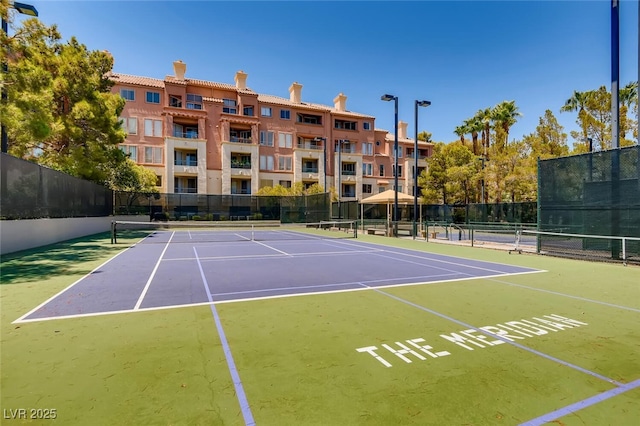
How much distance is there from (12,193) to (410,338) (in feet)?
52.6

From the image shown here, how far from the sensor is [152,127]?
1695 inches

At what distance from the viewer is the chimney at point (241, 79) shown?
50.3 m

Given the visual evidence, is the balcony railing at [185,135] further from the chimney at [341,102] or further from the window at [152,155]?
the chimney at [341,102]

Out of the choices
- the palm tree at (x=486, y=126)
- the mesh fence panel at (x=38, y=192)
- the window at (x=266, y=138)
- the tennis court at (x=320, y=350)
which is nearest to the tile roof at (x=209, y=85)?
the window at (x=266, y=138)

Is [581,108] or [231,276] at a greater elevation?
[581,108]

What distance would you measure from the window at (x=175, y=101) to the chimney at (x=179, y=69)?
4.18 m

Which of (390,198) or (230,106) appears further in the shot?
(230,106)

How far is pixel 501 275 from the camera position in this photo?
32.5 feet

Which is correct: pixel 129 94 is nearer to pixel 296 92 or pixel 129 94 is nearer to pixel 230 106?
pixel 230 106

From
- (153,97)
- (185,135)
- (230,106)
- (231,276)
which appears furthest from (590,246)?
(153,97)

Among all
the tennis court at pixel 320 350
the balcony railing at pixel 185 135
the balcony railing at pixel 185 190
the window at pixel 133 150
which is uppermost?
Answer: the balcony railing at pixel 185 135

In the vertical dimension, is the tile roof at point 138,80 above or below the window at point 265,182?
above

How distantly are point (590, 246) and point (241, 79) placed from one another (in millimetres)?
47953

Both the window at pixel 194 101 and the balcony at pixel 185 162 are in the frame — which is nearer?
the balcony at pixel 185 162
